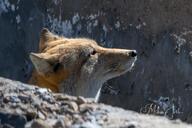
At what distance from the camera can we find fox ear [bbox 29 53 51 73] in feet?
24.5

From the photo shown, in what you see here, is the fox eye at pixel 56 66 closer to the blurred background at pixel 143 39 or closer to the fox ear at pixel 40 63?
the fox ear at pixel 40 63

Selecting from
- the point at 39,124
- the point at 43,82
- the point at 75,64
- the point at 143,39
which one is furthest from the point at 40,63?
the point at 143,39

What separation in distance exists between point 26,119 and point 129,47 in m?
7.58

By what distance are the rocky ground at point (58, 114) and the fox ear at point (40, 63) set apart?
2.45 meters

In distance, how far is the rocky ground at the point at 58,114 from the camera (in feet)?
14.9

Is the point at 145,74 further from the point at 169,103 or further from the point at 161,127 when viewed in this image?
the point at 161,127

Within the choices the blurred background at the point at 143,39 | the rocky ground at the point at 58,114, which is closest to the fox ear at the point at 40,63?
the rocky ground at the point at 58,114

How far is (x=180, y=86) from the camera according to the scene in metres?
11.8

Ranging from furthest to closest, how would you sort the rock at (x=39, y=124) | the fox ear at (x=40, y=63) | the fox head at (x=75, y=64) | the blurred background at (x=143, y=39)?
1. the blurred background at (x=143, y=39)
2. the fox head at (x=75, y=64)
3. the fox ear at (x=40, y=63)
4. the rock at (x=39, y=124)

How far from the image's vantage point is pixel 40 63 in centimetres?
758

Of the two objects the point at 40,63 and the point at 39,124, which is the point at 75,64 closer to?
the point at 40,63

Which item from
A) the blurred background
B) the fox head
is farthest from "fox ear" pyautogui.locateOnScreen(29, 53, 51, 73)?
the blurred background

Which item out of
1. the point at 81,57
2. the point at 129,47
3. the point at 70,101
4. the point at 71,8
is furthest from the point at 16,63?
the point at 70,101

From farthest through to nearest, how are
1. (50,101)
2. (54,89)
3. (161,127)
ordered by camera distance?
(54,89), (50,101), (161,127)
